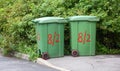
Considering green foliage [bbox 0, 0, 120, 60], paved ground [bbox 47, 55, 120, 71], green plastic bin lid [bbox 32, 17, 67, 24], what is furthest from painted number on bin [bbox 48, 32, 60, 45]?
green foliage [bbox 0, 0, 120, 60]

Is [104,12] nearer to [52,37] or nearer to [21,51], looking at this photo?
[52,37]

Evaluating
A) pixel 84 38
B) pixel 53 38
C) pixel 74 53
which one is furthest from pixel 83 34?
pixel 53 38

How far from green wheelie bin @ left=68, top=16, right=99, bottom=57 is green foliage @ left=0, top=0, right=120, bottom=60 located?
646mm

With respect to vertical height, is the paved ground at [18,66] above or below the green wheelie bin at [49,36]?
below

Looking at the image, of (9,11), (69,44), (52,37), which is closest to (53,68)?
(52,37)

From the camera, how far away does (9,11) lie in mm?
15773

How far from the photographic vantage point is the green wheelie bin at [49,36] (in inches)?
465

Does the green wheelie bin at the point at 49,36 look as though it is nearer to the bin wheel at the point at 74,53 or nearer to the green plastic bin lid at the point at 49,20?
the green plastic bin lid at the point at 49,20

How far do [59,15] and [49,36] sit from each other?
5.53 ft

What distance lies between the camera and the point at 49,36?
11867mm

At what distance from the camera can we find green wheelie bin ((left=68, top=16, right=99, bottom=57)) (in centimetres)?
1208

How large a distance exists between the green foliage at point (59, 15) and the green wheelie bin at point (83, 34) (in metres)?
0.65

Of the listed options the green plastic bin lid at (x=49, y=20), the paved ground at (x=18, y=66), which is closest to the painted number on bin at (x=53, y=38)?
the green plastic bin lid at (x=49, y=20)

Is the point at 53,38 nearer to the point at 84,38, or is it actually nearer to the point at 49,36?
the point at 49,36
